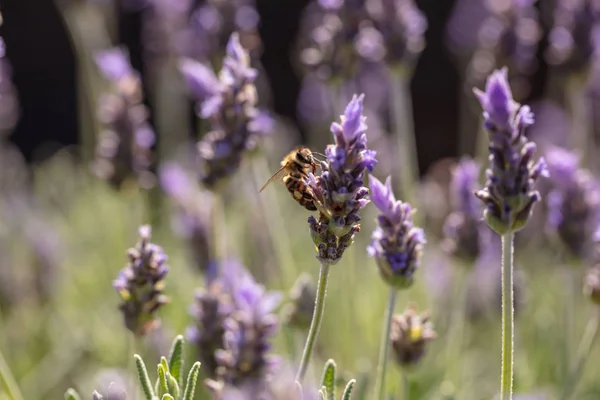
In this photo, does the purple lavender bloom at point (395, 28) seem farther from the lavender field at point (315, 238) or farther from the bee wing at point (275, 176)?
the bee wing at point (275, 176)

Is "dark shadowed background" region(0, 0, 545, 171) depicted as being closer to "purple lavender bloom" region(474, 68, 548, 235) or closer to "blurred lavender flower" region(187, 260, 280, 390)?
"blurred lavender flower" region(187, 260, 280, 390)

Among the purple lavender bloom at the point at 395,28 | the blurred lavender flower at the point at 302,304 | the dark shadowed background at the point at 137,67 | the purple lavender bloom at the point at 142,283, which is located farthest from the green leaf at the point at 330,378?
the dark shadowed background at the point at 137,67

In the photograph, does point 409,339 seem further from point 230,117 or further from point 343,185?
point 230,117

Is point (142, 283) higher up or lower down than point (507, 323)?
lower down

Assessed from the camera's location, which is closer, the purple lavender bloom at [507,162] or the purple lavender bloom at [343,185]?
the purple lavender bloom at [343,185]

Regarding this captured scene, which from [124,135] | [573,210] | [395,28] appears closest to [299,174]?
[573,210]

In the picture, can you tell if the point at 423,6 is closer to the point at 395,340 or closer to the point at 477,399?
the point at 477,399

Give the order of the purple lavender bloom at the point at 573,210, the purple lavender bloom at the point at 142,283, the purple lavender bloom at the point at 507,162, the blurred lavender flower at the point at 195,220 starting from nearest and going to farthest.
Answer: the purple lavender bloom at the point at 507,162
the purple lavender bloom at the point at 142,283
the purple lavender bloom at the point at 573,210
the blurred lavender flower at the point at 195,220
